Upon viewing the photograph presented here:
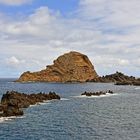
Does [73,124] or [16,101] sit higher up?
[16,101]

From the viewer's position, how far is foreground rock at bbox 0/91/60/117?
289 feet

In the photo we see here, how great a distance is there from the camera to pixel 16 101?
10144cm

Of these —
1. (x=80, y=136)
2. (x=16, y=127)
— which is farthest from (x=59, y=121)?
(x=80, y=136)

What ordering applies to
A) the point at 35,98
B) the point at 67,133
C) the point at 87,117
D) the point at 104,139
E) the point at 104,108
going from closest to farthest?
1. the point at 104,139
2. the point at 67,133
3. the point at 87,117
4. the point at 104,108
5. the point at 35,98

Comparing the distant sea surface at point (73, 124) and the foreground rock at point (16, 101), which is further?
the foreground rock at point (16, 101)

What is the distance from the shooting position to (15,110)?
88.8m

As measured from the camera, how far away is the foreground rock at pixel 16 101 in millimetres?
88188

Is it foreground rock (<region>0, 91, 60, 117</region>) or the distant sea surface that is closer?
the distant sea surface

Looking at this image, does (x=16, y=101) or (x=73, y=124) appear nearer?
(x=73, y=124)

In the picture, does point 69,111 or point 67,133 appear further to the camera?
point 69,111

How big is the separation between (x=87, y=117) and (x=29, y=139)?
27094 mm

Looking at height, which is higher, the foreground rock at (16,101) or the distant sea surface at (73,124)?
the foreground rock at (16,101)

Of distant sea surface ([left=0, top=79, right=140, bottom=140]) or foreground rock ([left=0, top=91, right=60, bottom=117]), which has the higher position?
foreground rock ([left=0, top=91, right=60, bottom=117])

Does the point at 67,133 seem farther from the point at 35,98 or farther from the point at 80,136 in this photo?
the point at 35,98
